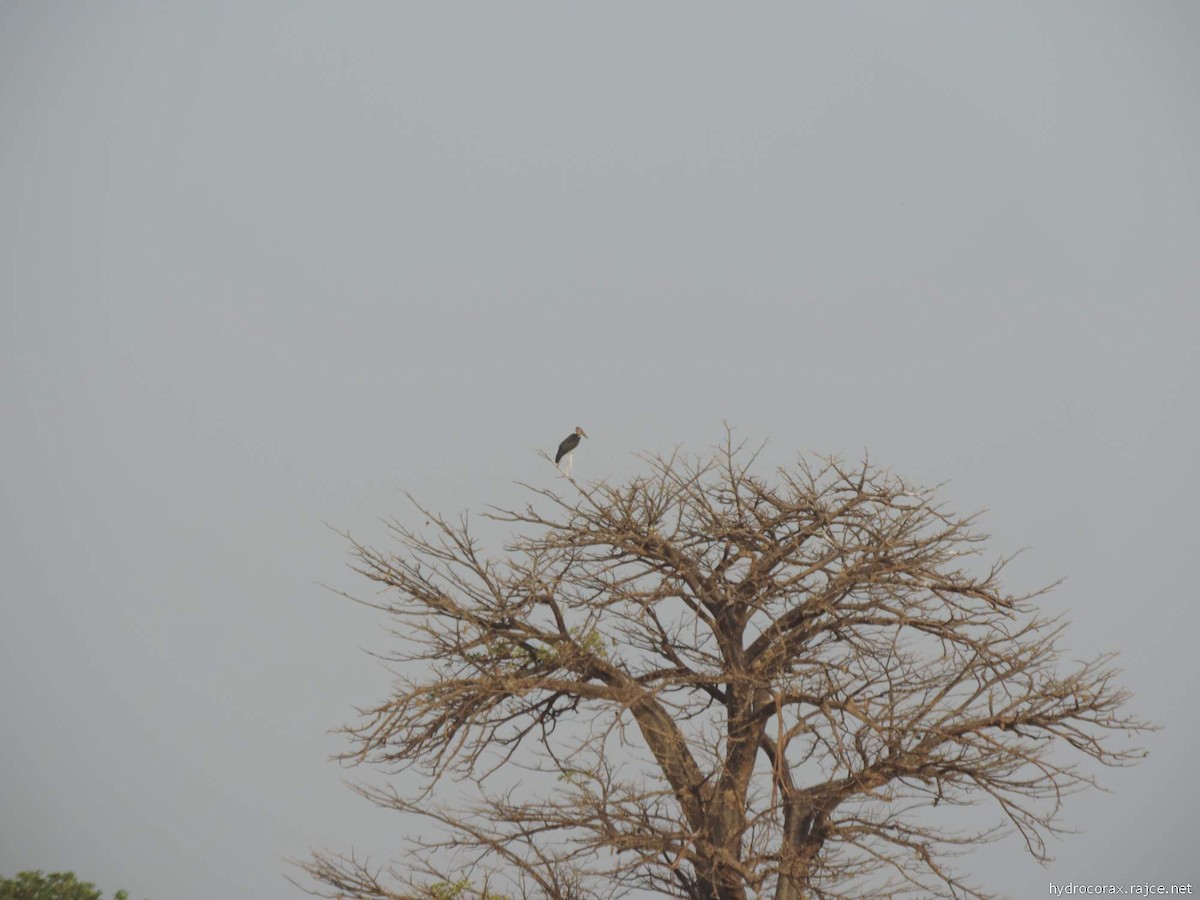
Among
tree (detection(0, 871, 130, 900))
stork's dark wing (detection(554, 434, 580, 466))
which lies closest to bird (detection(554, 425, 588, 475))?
stork's dark wing (detection(554, 434, 580, 466))

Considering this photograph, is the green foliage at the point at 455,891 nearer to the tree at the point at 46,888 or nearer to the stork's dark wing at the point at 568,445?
the tree at the point at 46,888

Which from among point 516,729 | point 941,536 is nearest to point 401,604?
point 516,729

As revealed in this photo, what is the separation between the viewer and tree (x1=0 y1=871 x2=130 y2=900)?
30.3 ft

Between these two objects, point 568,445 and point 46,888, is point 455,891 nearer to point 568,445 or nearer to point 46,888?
point 568,445

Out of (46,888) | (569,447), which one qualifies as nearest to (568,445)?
(569,447)

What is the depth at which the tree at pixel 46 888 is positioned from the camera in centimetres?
923

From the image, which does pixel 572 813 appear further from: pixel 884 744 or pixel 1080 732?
pixel 1080 732

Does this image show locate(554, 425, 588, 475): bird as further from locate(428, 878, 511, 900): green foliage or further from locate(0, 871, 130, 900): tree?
locate(0, 871, 130, 900): tree

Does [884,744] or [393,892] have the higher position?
[884,744]

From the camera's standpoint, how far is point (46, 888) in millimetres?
9375

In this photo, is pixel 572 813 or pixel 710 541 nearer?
pixel 572 813

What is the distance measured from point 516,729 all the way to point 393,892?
3.93 feet

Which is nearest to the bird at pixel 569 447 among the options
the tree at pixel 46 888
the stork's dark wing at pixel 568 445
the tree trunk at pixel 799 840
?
the stork's dark wing at pixel 568 445

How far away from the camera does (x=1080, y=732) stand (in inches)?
285
